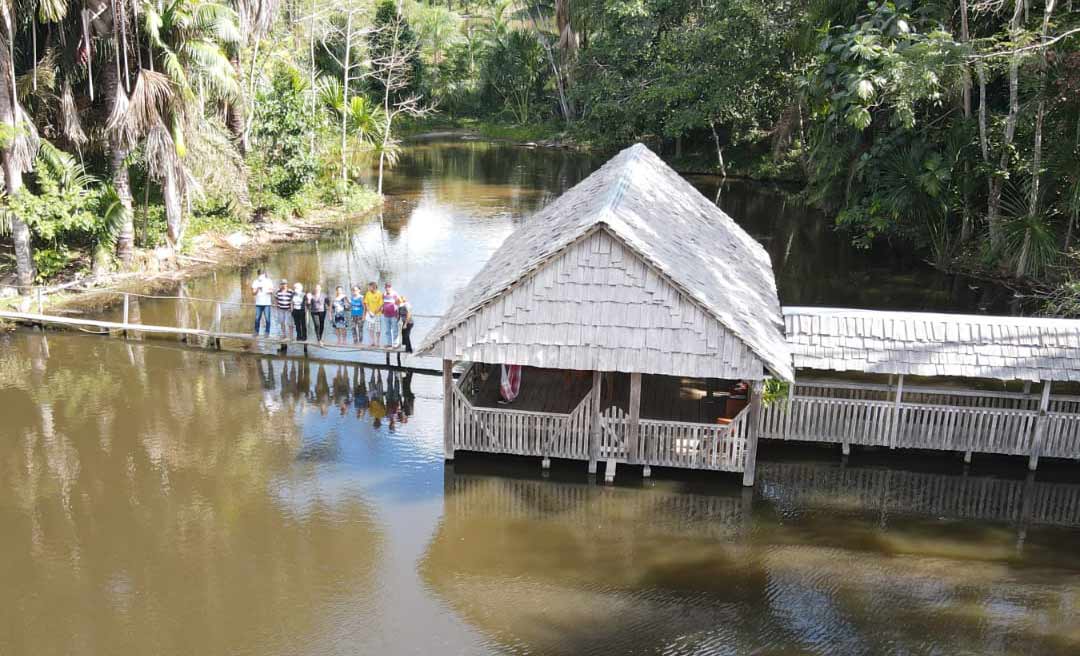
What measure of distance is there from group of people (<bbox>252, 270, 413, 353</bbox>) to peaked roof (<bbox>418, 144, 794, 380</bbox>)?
2.51 metres

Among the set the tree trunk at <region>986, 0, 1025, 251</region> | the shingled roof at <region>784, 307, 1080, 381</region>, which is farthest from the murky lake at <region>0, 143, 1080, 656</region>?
the tree trunk at <region>986, 0, 1025, 251</region>

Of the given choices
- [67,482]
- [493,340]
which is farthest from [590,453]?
[67,482]

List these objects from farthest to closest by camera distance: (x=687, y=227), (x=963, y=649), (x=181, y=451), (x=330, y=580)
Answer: (x=687, y=227) → (x=181, y=451) → (x=330, y=580) → (x=963, y=649)

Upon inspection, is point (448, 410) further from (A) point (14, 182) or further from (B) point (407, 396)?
(A) point (14, 182)

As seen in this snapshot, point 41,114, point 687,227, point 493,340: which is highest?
point 41,114

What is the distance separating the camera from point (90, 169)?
1040 inches

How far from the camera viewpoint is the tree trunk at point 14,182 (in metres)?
21.8

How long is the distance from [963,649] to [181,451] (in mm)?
12374

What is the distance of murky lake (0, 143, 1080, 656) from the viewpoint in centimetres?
1164

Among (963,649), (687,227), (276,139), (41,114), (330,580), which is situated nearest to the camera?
(963,649)

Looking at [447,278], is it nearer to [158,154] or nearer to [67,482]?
[158,154]

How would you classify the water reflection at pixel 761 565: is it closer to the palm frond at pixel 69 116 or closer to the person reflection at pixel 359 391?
the person reflection at pixel 359 391

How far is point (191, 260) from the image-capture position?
28.0m

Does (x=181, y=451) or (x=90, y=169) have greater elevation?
(x=90, y=169)
